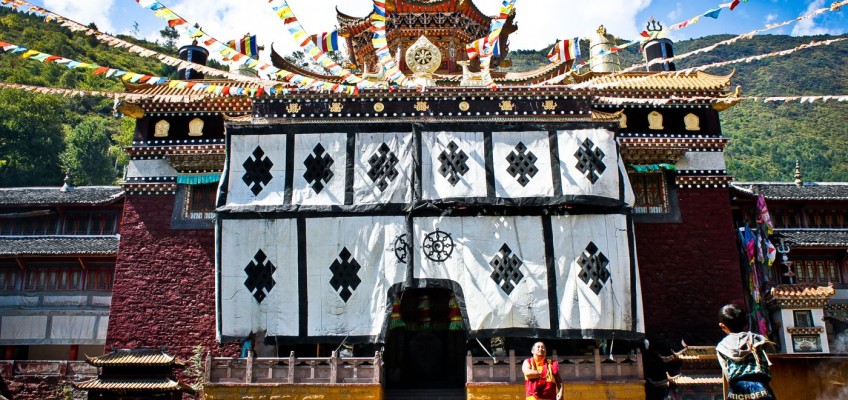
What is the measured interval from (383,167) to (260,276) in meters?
4.10

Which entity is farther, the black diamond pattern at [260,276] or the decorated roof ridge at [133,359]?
the black diamond pattern at [260,276]

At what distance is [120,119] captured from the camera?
61.2 metres

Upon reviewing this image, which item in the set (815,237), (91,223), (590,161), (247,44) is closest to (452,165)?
(590,161)

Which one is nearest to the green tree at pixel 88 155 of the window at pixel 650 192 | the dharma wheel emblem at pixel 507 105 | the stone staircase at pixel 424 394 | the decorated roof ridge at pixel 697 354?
the stone staircase at pixel 424 394

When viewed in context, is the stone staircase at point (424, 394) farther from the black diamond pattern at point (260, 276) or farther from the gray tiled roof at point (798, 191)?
the gray tiled roof at point (798, 191)

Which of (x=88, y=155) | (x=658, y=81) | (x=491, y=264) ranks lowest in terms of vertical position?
(x=491, y=264)

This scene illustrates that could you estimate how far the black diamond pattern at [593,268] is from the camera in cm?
1753

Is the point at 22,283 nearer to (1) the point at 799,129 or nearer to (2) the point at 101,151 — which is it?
(2) the point at 101,151

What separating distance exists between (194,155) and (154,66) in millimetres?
57172

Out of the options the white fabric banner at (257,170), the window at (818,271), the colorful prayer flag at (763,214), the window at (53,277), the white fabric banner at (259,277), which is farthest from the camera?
the window at (53,277)

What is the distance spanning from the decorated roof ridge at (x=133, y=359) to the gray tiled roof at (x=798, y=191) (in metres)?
18.3

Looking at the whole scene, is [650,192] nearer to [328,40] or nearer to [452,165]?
[452,165]

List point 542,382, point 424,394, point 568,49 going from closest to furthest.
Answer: point 542,382 < point 424,394 < point 568,49

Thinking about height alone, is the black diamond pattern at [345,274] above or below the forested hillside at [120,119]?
below
